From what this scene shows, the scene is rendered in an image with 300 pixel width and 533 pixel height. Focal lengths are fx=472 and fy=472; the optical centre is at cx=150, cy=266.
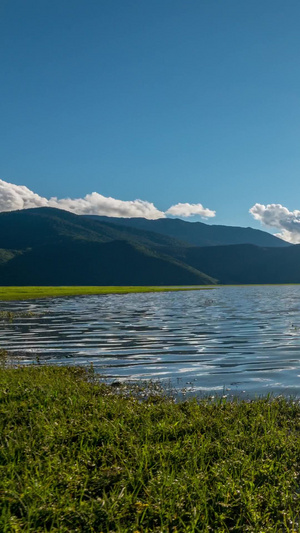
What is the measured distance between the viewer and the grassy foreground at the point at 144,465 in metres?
6.76

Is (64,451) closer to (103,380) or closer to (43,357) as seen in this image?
(103,380)

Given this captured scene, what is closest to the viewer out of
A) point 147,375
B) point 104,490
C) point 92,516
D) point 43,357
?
point 92,516

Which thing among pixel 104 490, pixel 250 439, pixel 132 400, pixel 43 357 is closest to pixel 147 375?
pixel 132 400

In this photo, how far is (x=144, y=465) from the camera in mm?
8438

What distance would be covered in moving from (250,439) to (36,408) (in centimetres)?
515

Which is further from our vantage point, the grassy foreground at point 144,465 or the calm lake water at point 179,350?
the calm lake water at point 179,350

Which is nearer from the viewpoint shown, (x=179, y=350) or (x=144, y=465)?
(x=144, y=465)

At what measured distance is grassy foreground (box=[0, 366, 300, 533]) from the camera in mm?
6758

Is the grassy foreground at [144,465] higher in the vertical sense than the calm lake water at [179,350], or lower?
higher

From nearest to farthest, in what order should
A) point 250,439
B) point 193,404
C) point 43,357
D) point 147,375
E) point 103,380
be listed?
point 250,439 → point 193,404 → point 103,380 → point 147,375 → point 43,357

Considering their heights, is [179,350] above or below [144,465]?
below

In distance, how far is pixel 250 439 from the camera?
9.98 m

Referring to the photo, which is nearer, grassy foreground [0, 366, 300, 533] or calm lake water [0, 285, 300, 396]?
grassy foreground [0, 366, 300, 533]

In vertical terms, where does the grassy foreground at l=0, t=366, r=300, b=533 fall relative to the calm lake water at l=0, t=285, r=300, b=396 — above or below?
above
